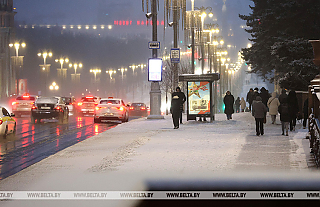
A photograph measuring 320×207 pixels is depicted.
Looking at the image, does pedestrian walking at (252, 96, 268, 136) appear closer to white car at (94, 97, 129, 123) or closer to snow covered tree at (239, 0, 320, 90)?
snow covered tree at (239, 0, 320, 90)

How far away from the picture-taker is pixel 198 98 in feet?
84.5

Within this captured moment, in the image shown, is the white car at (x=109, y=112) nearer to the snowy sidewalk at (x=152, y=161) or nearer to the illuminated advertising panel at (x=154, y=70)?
the illuminated advertising panel at (x=154, y=70)

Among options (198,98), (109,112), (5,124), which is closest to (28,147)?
(5,124)

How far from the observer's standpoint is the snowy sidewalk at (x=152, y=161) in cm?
923

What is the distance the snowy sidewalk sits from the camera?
30.3 feet

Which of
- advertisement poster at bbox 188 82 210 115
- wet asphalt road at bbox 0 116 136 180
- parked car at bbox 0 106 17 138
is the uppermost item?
advertisement poster at bbox 188 82 210 115

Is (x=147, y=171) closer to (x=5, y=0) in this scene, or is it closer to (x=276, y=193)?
(x=276, y=193)

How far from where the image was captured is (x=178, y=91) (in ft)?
76.3

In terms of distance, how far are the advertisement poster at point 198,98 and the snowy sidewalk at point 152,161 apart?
342 inches

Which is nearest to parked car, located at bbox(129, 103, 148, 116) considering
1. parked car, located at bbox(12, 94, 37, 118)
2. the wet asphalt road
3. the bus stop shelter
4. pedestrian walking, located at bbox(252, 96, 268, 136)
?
parked car, located at bbox(12, 94, 37, 118)

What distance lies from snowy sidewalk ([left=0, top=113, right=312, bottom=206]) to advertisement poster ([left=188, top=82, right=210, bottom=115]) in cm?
870

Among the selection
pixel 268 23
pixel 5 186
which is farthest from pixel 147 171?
pixel 268 23

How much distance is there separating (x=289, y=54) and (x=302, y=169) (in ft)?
57.6

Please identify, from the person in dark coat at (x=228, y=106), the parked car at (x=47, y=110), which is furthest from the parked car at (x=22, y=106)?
the person in dark coat at (x=228, y=106)
